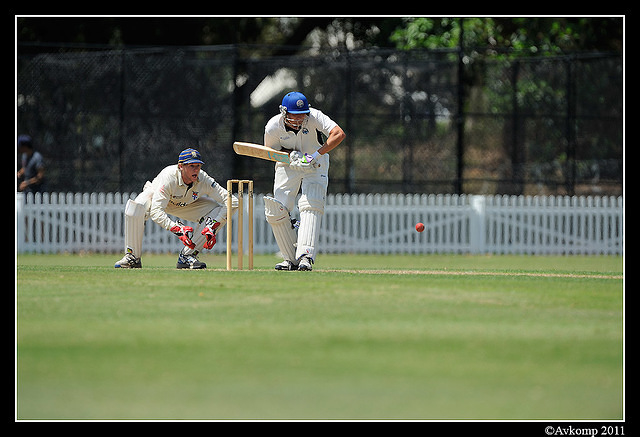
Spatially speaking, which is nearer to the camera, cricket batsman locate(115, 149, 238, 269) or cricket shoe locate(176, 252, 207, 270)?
cricket batsman locate(115, 149, 238, 269)

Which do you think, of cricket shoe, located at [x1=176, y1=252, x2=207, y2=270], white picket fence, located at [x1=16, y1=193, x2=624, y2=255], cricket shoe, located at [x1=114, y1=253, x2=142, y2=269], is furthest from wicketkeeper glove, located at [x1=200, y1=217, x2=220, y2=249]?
white picket fence, located at [x1=16, y1=193, x2=624, y2=255]

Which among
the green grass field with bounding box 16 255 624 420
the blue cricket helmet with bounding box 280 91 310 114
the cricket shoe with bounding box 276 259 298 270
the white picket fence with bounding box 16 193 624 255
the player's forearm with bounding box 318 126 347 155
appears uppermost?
the blue cricket helmet with bounding box 280 91 310 114

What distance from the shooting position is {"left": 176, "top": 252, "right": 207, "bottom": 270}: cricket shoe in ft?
38.5

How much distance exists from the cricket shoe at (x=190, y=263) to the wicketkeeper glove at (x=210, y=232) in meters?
0.29

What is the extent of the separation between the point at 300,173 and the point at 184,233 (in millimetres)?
1362

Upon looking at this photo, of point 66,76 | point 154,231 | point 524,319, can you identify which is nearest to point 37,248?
point 154,231

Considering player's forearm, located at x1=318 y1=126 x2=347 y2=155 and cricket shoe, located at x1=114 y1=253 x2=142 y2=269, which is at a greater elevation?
player's forearm, located at x1=318 y1=126 x2=347 y2=155

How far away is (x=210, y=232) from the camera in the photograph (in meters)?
11.4

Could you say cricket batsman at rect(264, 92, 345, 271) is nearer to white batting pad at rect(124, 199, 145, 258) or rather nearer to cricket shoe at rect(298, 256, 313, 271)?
cricket shoe at rect(298, 256, 313, 271)

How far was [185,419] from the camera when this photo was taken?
5.09 m

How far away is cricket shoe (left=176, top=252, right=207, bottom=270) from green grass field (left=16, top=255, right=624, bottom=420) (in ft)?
4.99

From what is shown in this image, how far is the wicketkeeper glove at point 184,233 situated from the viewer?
11273 millimetres

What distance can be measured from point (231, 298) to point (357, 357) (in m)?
2.37

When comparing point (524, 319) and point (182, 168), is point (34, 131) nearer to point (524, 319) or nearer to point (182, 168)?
point (182, 168)
